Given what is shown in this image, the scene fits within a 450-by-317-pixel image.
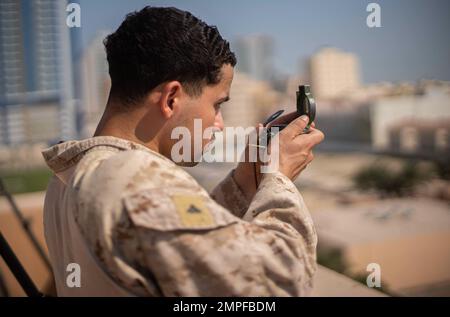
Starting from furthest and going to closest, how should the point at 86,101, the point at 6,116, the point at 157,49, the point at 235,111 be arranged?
the point at 235,111 → the point at 6,116 → the point at 86,101 → the point at 157,49

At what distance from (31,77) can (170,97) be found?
51454 mm

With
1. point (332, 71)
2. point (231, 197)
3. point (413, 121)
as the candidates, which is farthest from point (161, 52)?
point (332, 71)

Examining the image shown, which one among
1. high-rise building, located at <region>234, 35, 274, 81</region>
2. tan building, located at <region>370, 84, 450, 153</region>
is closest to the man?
tan building, located at <region>370, 84, 450, 153</region>

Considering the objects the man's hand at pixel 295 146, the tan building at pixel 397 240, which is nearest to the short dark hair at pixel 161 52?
the man's hand at pixel 295 146

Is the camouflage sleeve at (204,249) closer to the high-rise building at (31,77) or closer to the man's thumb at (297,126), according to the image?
the man's thumb at (297,126)

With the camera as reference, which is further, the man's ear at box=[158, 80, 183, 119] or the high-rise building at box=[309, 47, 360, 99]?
the high-rise building at box=[309, 47, 360, 99]

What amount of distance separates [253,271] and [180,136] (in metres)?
0.40

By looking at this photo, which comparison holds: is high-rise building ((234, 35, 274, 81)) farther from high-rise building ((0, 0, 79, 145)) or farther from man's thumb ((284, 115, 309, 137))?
man's thumb ((284, 115, 309, 137))

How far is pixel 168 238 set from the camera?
94 cm

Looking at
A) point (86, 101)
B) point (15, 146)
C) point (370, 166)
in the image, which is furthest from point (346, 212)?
point (15, 146)

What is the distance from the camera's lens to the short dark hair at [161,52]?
3.72 feet

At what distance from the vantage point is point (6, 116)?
54781 mm

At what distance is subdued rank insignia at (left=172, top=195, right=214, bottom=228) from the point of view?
955 mm
